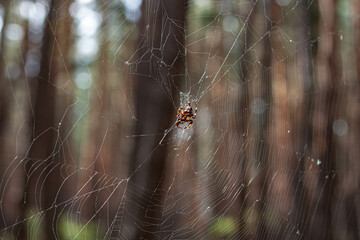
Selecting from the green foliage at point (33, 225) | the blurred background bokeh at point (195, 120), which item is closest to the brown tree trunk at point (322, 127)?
the blurred background bokeh at point (195, 120)

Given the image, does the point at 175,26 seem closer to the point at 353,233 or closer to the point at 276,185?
the point at 276,185

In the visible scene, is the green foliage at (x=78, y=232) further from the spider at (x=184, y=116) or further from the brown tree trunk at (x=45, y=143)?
the spider at (x=184, y=116)

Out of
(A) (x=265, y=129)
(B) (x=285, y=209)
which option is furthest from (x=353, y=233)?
(A) (x=265, y=129)

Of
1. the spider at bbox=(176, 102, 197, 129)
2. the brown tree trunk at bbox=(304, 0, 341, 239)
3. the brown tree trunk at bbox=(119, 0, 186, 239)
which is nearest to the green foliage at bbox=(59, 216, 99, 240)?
the brown tree trunk at bbox=(119, 0, 186, 239)

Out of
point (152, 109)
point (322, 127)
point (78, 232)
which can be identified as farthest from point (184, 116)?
point (322, 127)

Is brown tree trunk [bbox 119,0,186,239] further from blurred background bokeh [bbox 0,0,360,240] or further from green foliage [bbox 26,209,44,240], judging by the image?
green foliage [bbox 26,209,44,240]

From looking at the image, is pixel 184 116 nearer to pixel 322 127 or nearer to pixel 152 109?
pixel 152 109

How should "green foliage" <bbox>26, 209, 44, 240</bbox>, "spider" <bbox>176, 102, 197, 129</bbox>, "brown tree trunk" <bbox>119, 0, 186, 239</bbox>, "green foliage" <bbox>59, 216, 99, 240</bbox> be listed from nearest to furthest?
"green foliage" <bbox>26, 209, 44, 240</bbox> → "brown tree trunk" <bbox>119, 0, 186, 239</bbox> → "spider" <bbox>176, 102, 197, 129</bbox> → "green foliage" <bbox>59, 216, 99, 240</bbox>
